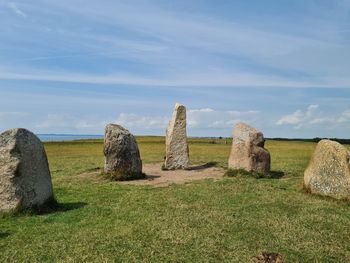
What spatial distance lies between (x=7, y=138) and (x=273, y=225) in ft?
27.0

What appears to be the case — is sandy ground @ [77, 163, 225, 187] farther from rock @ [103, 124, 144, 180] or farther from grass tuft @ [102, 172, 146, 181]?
rock @ [103, 124, 144, 180]

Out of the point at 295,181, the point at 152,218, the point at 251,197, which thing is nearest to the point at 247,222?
the point at 152,218

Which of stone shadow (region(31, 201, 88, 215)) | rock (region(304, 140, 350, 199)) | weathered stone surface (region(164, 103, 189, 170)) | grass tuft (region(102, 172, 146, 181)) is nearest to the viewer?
stone shadow (region(31, 201, 88, 215))

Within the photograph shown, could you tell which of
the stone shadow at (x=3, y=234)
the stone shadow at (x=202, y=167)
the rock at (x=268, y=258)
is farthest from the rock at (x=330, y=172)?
the stone shadow at (x=3, y=234)

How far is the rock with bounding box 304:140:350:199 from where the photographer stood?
15813mm

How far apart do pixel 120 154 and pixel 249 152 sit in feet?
20.9

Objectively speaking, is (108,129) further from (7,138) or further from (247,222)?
(247,222)

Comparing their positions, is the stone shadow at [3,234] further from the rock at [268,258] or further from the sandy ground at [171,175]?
the sandy ground at [171,175]

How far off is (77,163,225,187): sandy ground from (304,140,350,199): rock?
6.19 metres

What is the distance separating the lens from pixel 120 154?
73.4 feet

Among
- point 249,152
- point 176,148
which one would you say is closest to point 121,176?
point 176,148

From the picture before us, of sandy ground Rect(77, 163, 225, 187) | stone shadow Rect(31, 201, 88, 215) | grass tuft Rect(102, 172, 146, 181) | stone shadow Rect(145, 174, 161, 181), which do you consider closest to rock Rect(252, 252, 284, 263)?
stone shadow Rect(31, 201, 88, 215)

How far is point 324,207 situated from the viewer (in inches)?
573

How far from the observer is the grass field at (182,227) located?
9.75 m
